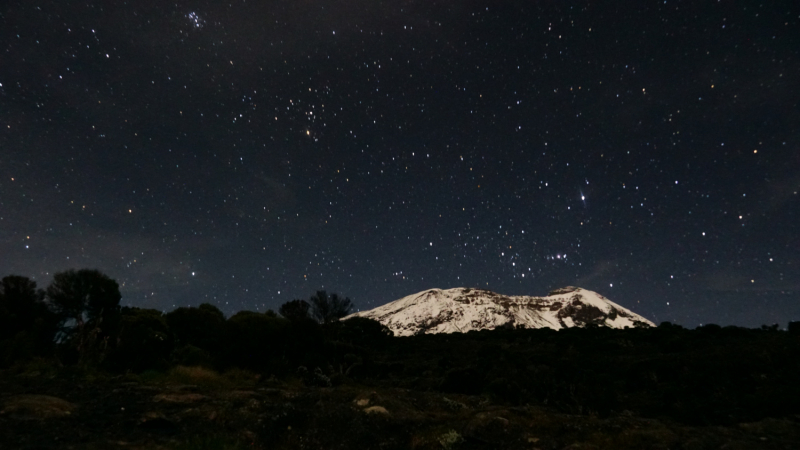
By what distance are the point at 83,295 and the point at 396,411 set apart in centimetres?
1730

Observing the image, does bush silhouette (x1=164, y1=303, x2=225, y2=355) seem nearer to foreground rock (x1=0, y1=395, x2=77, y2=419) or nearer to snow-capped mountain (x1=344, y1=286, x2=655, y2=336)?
foreground rock (x1=0, y1=395, x2=77, y2=419)

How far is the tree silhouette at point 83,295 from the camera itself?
16.8m

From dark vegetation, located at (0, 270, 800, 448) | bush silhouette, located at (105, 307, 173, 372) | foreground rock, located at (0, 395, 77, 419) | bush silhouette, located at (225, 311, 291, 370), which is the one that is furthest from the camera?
bush silhouette, located at (225, 311, 291, 370)

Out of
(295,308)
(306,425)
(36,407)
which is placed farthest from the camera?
(295,308)

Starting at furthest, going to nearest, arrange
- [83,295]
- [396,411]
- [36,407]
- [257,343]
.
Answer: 1. [83,295]
2. [257,343]
3. [396,411]
4. [36,407]

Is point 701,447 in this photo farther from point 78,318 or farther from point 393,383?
point 78,318

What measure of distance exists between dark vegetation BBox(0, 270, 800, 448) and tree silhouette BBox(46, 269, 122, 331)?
0.04 meters

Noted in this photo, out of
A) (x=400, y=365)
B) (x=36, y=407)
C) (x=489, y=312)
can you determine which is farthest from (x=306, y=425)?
(x=489, y=312)

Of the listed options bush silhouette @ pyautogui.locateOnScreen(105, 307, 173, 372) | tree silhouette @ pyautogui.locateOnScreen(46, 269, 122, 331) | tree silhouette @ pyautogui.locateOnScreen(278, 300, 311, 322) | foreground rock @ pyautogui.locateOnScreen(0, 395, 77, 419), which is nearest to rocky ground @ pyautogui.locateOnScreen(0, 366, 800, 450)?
foreground rock @ pyautogui.locateOnScreen(0, 395, 77, 419)

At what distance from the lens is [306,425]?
637 cm

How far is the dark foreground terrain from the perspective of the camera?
5.52m

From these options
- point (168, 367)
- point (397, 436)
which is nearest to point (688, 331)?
point (397, 436)

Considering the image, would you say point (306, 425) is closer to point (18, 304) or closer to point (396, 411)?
point (396, 411)

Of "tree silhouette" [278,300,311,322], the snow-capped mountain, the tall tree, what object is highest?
the snow-capped mountain
